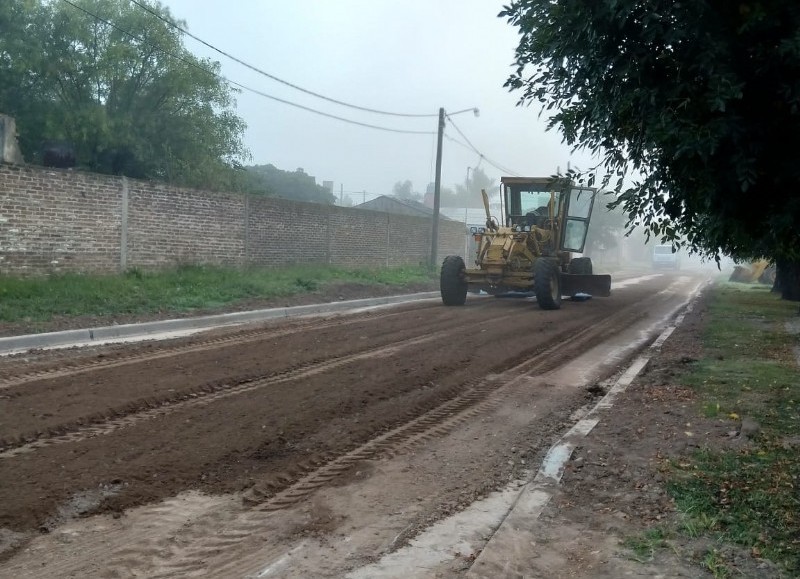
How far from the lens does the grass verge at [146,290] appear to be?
41.1 feet

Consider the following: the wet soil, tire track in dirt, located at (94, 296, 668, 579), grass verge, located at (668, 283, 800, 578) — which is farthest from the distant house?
tire track in dirt, located at (94, 296, 668, 579)

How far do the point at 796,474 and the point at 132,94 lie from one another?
24744 millimetres

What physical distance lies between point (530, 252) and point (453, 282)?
2227mm

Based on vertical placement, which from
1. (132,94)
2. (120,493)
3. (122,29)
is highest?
(122,29)

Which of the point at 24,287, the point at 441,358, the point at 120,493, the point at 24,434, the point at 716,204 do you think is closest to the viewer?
the point at 716,204

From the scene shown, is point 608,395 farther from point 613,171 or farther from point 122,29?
point 122,29

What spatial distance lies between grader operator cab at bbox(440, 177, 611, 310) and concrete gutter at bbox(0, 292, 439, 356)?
11.3 ft

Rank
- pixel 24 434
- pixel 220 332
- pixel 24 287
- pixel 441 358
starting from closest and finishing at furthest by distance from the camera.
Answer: pixel 24 434, pixel 441 358, pixel 220 332, pixel 24 287

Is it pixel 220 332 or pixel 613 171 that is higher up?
pixel 613 171

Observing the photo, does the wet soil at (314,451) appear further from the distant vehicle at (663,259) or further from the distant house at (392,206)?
the distant vehicle at (663,259)

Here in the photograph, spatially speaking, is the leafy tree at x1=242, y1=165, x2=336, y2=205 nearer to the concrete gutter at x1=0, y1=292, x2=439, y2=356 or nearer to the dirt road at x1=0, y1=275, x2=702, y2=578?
the concrete gutter at x1=0, y1=292, x2=439, y2=356

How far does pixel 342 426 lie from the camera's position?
662cm

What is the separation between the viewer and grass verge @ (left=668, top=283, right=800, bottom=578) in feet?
13.6

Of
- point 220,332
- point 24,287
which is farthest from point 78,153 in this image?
point 220,332
